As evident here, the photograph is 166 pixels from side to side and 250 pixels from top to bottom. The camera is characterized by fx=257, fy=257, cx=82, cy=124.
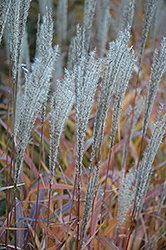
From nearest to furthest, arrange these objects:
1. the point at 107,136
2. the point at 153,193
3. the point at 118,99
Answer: the point at 118,99, the point at 153,193, the point at 107,136

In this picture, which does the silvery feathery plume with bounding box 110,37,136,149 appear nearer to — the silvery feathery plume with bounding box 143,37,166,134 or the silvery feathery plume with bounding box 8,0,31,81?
the silvery feathery plume with bounding box 143,37,166,134

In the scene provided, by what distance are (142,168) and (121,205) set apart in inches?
9.6

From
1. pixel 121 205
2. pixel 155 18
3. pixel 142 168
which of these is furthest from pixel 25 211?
pixel 155 18

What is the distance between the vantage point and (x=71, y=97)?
30.5 inches

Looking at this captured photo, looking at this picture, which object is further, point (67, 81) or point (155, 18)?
point (155, 18)

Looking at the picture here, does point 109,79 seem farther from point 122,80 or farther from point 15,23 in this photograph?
point 15,23

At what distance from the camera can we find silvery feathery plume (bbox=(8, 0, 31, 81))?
0.79 m

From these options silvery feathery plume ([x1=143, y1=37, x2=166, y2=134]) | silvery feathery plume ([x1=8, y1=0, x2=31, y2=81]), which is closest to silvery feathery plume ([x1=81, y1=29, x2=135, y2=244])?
silvery feathery plume ([x1=143, y1=37, x2=166, y2=134])

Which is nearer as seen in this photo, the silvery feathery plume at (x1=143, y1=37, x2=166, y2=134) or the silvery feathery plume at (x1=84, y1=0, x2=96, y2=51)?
the silvery feathery plume at (x1=143, y1=37, x2=166, y2=134)

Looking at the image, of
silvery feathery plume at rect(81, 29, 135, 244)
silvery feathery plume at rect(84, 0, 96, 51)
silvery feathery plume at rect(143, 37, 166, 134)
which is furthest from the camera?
silvery feathery plume at rect(84, 0, 96, 51)

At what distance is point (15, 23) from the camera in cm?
80

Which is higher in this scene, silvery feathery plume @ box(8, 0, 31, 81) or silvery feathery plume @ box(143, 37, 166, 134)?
silvery feathery plume @ box(8, 0, 31, 81)

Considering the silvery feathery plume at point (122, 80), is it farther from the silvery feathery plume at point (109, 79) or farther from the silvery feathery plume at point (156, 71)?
the silvery feathery plume at point (156, 71)

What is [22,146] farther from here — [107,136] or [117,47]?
[107,136]
